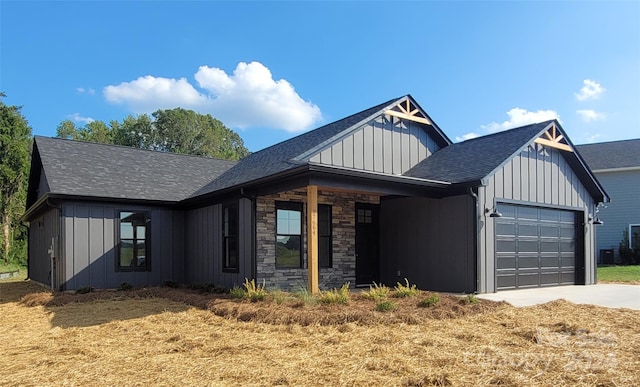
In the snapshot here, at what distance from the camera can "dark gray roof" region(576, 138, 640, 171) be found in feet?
71.8

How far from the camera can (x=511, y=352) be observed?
17.4 feet

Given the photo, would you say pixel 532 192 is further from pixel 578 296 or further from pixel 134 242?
pixel 134 242

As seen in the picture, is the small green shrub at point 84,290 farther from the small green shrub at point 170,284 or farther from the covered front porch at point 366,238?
the covered front porch at point 366,238

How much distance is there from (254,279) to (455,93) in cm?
738

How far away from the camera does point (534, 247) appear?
466 inches

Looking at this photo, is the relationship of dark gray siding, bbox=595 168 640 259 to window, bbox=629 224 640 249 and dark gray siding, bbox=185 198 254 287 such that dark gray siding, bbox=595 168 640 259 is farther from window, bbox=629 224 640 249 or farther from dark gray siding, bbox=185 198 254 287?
dark gray siding, bbox=185 198 254 287

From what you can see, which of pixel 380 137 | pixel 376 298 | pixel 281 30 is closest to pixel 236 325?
pixel 376 298

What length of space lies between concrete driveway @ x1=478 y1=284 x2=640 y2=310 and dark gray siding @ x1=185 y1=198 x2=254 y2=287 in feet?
17.1

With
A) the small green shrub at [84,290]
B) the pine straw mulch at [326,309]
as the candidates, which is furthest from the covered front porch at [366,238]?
the small green shrub at [84,290]

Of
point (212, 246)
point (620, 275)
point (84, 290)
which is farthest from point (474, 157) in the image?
point (84, 290)

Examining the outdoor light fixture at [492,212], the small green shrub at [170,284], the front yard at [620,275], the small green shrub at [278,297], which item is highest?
the outdoor light fixture at [492,212]

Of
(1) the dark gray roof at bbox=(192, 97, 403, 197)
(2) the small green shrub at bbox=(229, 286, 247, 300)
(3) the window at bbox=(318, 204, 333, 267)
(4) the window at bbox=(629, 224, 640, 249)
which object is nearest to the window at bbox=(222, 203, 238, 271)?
(1) the dark gray roof at bbox=(192, 97, 403, 197)

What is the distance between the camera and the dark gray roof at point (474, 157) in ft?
35.1

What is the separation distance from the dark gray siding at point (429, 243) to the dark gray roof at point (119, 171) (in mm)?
6198
